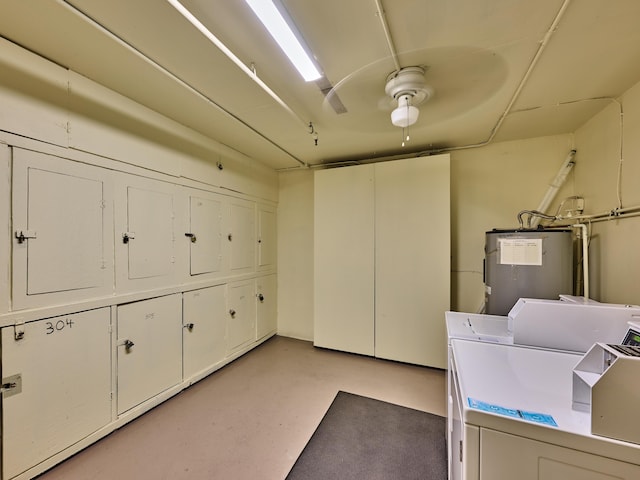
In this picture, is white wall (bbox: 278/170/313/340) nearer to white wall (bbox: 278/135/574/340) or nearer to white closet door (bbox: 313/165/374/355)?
white closet door (bbox: 313/165/374/355)

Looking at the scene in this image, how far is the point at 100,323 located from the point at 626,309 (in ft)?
10.7

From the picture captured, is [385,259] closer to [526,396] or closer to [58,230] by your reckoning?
[526,396]

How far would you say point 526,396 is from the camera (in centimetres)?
94

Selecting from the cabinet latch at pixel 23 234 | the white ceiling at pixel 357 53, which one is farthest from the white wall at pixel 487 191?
the cabinet latch at pixel 23 234

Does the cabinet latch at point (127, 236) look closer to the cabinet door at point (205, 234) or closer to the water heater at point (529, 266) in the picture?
the cabinet door at point (205, 234)

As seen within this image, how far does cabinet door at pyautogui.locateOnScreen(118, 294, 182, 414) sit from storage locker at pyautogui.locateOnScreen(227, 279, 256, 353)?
67cm

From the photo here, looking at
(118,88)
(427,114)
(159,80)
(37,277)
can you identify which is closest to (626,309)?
(427,114)

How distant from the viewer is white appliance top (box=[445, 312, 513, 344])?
157 centimetres

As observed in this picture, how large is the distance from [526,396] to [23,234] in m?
2.68

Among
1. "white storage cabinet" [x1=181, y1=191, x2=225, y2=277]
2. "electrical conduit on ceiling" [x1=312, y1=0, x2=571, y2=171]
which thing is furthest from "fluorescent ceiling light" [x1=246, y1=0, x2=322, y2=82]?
"white storage cabinet" [x1=181, y1=191, x2=225, y2=277]

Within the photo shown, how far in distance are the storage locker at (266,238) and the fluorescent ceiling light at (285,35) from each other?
2280 millimetres

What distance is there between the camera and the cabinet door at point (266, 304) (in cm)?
363

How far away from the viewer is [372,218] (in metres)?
3.17

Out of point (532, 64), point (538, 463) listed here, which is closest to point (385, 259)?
point (532, 64)
